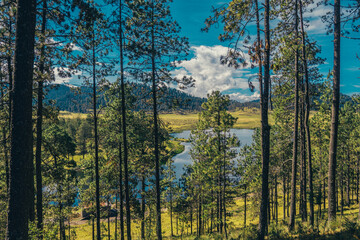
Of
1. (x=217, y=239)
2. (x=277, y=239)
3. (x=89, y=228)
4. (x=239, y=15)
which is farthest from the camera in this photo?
(x=89, y=228)

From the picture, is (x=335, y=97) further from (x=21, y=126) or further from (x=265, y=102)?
(x=21, y=126)

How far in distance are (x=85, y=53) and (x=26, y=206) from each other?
30.0 ft

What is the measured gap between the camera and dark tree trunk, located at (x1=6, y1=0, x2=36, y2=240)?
4.61m

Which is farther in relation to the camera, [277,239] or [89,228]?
[89,228]

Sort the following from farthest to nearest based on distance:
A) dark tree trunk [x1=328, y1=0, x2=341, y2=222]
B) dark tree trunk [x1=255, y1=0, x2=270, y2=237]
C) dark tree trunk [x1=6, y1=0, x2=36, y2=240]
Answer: dark tree trunk [x1=328, y1=0, x2=341, y2=222] → dark tree trunk [x1=255, y1=0, x2=270, y2=237] → dark tree trunk [x1=6, y1=0, x2=36, y2=240]

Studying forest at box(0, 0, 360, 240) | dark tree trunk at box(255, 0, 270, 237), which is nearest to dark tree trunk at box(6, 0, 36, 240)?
forest at box(0, 0, 360, 240)

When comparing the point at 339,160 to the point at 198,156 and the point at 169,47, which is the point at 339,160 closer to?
the point at 198,156

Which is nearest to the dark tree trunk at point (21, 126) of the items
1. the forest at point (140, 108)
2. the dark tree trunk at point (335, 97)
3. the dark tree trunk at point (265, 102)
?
the forest at point (140, 108)

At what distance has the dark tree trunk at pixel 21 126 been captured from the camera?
4609 mm

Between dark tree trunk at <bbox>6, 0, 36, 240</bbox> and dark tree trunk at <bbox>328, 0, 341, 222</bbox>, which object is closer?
dark tree trunk at <bbox>6, 0, 36, 240</bbox>

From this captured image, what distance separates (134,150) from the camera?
17.0 metres

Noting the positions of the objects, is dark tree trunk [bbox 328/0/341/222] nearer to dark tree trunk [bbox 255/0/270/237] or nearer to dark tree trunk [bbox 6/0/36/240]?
dark tree trunk [bbox 255/0/270/237]

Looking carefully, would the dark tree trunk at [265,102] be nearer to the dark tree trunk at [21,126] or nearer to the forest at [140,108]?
the forest at [140,108]

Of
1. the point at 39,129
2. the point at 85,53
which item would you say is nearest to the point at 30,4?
the point at 39,129
